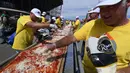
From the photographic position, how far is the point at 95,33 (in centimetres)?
293

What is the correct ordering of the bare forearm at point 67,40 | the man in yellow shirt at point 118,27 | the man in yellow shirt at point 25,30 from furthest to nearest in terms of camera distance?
the man in yellow shirt at point 25,30 → the bare forearm at point 67,40 → the man in yellow shirt at point 118,27

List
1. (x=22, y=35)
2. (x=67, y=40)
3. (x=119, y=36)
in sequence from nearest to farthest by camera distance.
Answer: (x=119, y=36) < (x=67, y=40) < (x=22, y=35)

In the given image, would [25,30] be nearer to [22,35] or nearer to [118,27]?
[22,35]

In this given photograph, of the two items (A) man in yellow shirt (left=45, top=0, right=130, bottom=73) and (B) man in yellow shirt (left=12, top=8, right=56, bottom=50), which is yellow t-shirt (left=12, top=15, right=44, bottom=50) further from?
(A) man in yellow shirt (left=45, top=0, right=130, bottom=73)

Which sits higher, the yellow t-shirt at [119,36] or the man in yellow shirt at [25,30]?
the yellow t-shirt at [119,36]

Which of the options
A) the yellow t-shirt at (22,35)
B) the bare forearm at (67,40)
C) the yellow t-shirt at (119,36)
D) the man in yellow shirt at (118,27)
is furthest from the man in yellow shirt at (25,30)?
the man in yellow shirt at (118,27)

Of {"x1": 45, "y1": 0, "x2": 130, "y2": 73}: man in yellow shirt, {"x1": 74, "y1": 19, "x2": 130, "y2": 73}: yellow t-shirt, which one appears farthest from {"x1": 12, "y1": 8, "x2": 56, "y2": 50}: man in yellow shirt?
{"x1": 45, "y1": 0, "x2": 130, "y2": 73}: man in yellow shirt

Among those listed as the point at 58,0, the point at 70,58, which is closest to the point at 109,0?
the point at 70,58

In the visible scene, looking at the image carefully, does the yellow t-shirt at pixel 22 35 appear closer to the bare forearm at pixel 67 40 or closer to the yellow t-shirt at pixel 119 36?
the bare forearm at pixel 67 40

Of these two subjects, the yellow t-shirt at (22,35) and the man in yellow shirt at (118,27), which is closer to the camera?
the man in yellow shirt at (118,27)

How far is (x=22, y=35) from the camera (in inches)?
242

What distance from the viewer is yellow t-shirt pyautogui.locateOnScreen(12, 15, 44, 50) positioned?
610 cm

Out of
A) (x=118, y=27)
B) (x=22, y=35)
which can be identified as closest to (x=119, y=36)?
(x=118, y=27)

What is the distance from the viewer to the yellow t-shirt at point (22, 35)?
610 centimetres
